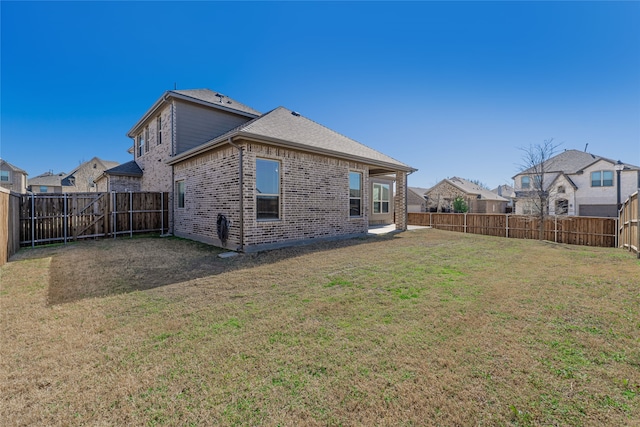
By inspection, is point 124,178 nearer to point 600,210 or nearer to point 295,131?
point 295,131

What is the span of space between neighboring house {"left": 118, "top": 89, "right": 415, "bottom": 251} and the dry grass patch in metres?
3.04

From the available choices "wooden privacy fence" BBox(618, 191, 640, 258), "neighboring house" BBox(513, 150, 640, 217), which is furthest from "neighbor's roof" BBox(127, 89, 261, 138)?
"neighboring house" BBox(513, 150, 640, 217)

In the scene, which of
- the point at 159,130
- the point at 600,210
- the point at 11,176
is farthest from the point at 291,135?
the point at 11,176

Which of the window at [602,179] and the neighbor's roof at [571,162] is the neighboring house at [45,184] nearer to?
the neighbor's roof at [571,162]

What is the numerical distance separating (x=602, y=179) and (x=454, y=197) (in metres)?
13.8

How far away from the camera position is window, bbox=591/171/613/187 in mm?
26000

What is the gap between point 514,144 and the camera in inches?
706

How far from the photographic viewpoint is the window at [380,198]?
1681cm

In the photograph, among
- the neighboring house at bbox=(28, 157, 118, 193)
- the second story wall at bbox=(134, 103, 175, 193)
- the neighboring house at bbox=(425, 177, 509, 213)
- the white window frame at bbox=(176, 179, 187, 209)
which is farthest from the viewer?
the neighboring house at bbox=(28, 157, 118, 193)

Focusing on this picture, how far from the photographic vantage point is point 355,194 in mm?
11469

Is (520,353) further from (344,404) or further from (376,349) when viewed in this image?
(344,404)

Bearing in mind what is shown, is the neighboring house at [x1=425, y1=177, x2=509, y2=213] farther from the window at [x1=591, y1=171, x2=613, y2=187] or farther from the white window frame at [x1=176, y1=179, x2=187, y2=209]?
the white window frame at [x1=176, y1=179, x2=187, y2=209]

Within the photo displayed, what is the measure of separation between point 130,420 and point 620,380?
3.90 metres

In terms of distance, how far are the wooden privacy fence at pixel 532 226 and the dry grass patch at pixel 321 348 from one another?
10739mm
